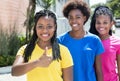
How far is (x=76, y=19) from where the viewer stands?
3572mm

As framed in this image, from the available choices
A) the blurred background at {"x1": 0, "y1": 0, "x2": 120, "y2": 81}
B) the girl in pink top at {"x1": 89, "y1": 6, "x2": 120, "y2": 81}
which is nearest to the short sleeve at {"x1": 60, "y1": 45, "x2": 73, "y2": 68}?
the girl in pink top at {"x1": 89, "y1": 6, "x2": 120, "y2": 81}

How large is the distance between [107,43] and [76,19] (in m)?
0.55

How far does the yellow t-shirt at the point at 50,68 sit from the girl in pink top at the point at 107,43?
67 cm

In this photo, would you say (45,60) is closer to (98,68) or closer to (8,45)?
(98,68)

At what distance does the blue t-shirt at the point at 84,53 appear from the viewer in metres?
3.50

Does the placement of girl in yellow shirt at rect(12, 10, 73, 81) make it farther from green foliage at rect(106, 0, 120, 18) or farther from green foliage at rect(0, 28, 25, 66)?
green foliage at rect(106, 0, 120, 18)

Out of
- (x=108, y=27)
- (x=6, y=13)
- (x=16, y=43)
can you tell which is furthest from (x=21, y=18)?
(x=108, y=27)

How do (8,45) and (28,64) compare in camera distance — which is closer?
(28,64)

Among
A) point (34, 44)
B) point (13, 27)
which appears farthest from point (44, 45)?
point (13, 27)

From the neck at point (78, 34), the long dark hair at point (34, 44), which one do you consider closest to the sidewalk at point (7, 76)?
the neck at point (78, 34)

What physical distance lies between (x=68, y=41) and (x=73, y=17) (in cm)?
25

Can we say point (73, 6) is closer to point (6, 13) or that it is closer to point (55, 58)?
point (55, 58)

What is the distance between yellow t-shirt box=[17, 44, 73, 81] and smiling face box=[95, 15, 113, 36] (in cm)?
77

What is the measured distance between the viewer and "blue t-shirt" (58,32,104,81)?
11.5 ft
